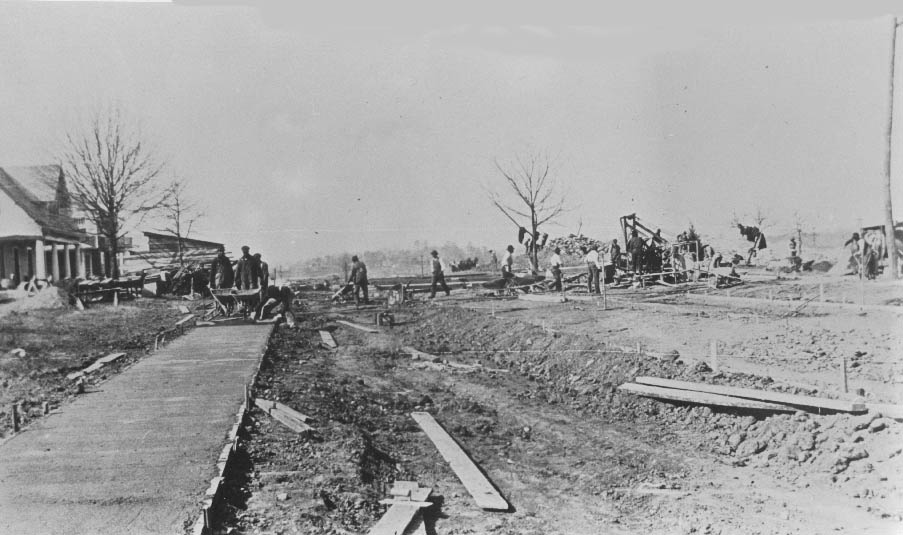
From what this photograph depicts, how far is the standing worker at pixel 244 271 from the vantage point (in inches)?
570

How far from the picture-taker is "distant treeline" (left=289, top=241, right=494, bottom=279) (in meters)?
22.8

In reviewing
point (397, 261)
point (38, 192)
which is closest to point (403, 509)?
point (38, 192)

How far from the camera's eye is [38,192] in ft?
52.5

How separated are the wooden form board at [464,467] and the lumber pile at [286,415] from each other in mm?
1349

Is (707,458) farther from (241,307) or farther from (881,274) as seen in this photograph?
(881,274)

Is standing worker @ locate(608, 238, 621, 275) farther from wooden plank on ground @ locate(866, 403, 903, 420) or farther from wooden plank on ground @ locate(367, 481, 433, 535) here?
wooden plank on ground @ locate(367, 481, 433, 535)

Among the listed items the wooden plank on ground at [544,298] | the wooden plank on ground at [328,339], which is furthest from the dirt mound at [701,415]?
the wooden plank on ground at [544,298]

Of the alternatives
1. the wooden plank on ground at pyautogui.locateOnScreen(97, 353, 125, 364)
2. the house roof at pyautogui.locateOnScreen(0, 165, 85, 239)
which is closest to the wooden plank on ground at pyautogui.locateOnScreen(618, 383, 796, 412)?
the wooden plank on ground at pyautogui.locateOnScreen(97, 353, 125, 364)

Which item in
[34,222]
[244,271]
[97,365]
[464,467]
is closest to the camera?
[464,467]

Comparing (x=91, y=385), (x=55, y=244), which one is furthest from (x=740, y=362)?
(x=55, y=244)

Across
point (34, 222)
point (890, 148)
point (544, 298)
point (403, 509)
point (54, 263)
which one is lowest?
point (403, 509)

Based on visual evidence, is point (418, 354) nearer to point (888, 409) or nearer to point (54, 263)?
point (888, 409)

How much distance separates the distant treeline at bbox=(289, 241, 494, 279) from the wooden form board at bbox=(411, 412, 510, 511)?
43.0 ft

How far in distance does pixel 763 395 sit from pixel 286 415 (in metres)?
5.11
